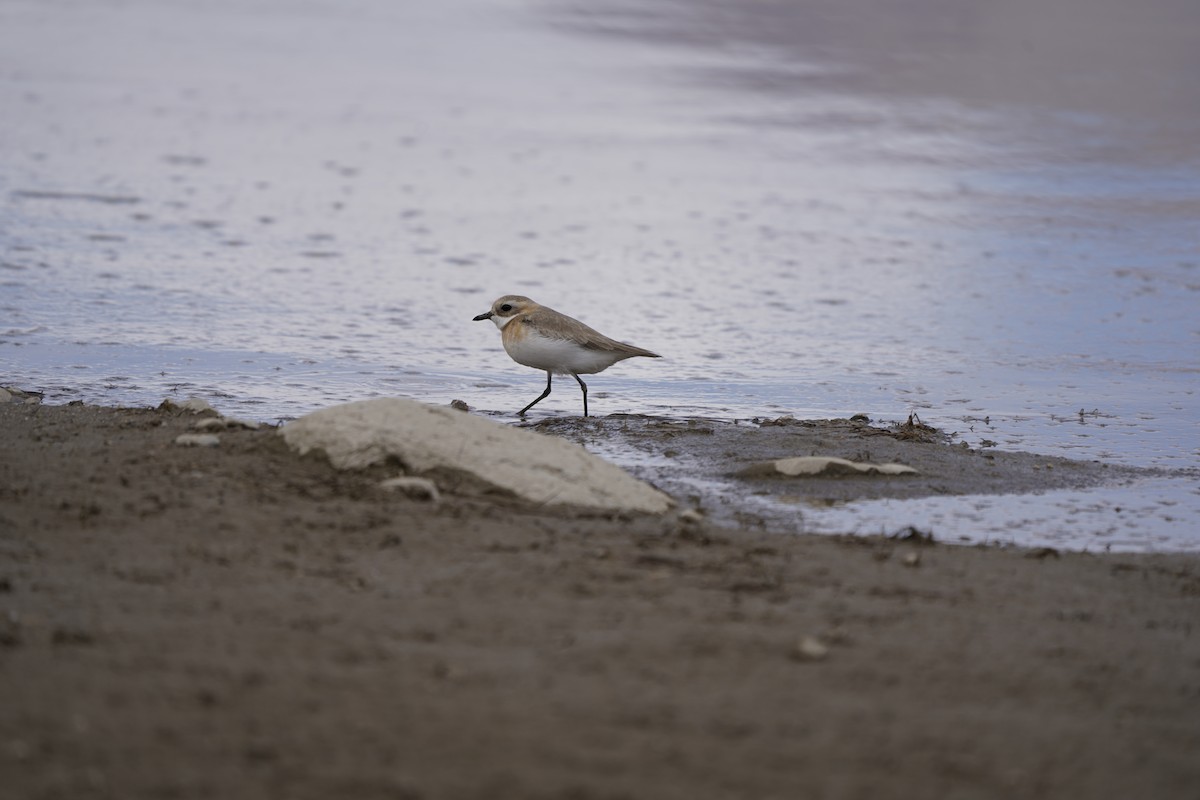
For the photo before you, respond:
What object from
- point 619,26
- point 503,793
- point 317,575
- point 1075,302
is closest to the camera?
point 503,793

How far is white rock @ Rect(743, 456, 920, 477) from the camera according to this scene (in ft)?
20.5

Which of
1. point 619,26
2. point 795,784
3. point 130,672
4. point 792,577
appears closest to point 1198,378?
point 792,577

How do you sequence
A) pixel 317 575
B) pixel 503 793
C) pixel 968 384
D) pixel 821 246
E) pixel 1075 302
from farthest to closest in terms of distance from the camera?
1. pixel 821 246
2. pixel 1075 302
3. pixel 968 384
4. pixel 317 575
5. pixel 503 793

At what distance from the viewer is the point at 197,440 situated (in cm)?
565

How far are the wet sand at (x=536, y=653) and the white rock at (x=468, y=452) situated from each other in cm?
15

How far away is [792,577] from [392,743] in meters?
1.75

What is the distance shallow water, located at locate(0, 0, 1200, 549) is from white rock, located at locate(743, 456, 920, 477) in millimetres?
469

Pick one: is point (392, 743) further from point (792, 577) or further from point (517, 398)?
point (517, 398)

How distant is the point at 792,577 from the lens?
4.56m

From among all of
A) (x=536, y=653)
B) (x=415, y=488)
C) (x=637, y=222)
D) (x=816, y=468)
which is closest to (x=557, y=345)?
(x=816, y=468)

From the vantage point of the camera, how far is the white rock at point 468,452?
17.6 feet

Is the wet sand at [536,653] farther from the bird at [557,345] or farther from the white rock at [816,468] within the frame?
the bird at [557,345]

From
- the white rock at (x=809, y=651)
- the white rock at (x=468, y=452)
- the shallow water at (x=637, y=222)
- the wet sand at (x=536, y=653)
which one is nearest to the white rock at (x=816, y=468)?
the shallow water at (x=637, y=222)

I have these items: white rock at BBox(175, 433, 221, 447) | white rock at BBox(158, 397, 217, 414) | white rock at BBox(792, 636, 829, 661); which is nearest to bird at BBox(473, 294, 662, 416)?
white rock at BBox(158, 397, 217, 414)
